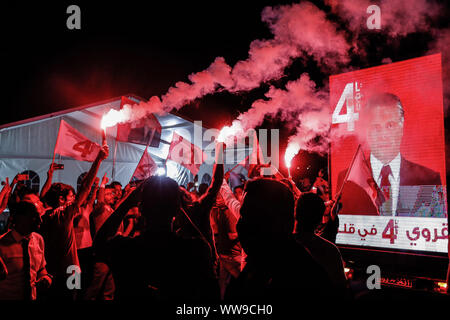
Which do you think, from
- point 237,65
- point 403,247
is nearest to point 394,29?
point 237,65

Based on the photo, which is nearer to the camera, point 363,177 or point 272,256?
point 272,256

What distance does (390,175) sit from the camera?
8.34 metres

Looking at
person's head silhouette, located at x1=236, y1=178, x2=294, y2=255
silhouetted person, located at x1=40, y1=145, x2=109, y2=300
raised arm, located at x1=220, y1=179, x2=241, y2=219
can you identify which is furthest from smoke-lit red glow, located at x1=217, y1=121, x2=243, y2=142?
silhouetted person, located at x1=40, y1=145, x2=109, y2=300

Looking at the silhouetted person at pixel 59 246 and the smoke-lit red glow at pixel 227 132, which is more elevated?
the smoke-lit red glow at pixel 227 132

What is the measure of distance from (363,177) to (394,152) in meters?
2.20

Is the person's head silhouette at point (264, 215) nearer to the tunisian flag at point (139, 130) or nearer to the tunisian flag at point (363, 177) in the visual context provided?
the tunisian flag at point (363, 177)

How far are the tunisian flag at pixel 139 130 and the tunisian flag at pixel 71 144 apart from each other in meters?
0.95

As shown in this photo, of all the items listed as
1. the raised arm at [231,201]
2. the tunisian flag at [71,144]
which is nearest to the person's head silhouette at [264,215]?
the raised arm at [231,201]

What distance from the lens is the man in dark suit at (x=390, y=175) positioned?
788 cm

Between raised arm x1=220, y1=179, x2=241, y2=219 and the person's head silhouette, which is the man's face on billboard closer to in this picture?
raised arm x1=220, y1=179, x2=241, y2=219

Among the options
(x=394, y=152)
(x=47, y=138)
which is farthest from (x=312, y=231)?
(x=47, y=138)

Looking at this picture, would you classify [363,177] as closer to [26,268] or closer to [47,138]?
[26,268]

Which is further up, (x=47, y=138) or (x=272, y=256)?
(x=47, y=138)

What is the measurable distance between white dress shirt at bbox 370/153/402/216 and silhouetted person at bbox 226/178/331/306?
23.5ft
